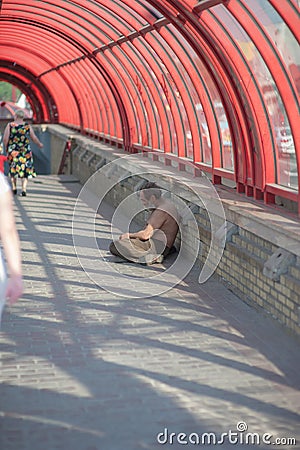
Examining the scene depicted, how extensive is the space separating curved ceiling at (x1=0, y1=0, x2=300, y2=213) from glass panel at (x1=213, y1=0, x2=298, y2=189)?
0.05 feet

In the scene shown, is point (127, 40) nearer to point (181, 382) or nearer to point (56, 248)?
point (56, 248)

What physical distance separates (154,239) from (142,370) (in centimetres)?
448

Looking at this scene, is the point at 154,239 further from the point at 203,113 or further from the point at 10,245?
the point at 10,245

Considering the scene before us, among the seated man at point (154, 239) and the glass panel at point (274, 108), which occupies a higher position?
the glass panel at point (274, 108)

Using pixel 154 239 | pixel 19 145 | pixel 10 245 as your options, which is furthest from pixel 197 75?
pixel 10 245

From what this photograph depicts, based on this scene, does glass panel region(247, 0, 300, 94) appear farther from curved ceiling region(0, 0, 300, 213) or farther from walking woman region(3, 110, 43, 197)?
walking woman region(3, 110, 43, 197)

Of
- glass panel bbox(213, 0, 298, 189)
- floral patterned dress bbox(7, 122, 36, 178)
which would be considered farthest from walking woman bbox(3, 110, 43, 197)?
glass panel bbox(213, 0, 298, 189)

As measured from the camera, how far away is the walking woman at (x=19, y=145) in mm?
17703

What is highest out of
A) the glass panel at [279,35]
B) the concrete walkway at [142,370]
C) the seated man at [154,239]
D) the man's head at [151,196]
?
the glass panel at [279,35]

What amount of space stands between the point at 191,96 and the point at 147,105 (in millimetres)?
3367

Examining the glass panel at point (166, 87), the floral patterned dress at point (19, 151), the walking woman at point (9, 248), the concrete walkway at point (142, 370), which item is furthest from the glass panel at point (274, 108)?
the floral patterned dress at point (19, 151)

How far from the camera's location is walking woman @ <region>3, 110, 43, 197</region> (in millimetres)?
17703

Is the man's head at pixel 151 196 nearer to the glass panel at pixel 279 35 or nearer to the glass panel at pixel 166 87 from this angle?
the glass panel at pixel 279 35

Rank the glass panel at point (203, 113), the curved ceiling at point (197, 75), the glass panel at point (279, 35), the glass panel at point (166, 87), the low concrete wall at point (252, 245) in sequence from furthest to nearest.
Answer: the glass panel at point (166, 87) → the glass panel at point (203, 113) → the curved ceiling at point (197, 75) → the glass panel at point (279, 35) → the low concrete wall at point (252, 245)
